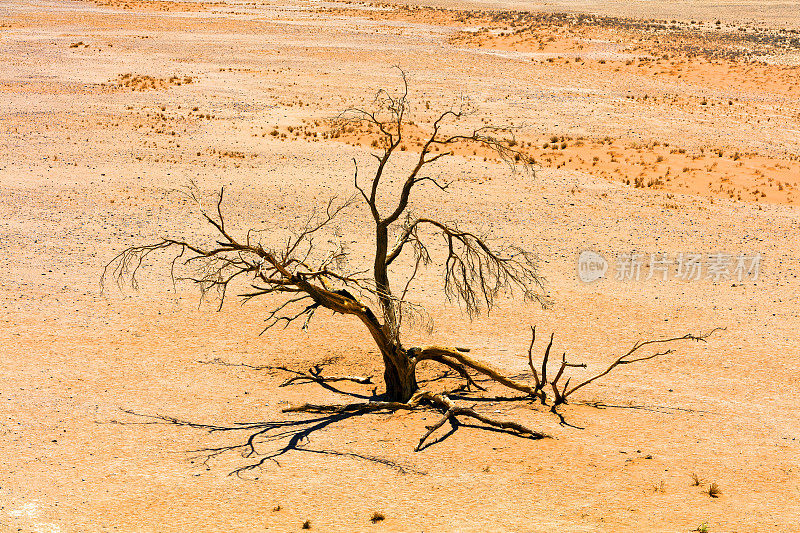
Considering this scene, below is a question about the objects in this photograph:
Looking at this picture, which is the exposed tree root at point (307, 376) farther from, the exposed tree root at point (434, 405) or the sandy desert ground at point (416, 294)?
the exposed tree root at point (434, 405)

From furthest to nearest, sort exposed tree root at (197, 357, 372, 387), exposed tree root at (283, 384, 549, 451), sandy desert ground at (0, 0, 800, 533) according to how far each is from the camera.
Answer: exposed tree root at (197, 357, 372, 387)
exposed tree root at (283, 384, 549, 451)
sandy desert ground at (0, 0, 800, 533)

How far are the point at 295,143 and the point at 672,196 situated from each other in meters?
14.7

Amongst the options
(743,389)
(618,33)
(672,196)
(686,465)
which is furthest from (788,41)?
(686,465)

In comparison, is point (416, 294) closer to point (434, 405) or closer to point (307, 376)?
point (307, 376)

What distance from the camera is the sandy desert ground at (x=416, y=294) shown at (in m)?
13.1

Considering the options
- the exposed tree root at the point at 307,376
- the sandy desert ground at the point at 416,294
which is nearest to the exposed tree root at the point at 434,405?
the sandy desert ground at the point at 416,294

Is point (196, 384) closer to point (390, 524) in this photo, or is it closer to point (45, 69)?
point (390, 524)

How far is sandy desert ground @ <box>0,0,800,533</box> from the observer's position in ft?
43.1

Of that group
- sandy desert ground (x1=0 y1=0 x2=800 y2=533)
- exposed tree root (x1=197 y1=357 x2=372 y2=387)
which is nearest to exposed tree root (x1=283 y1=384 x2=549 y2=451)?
sandy desert ground (x1=0 y1=0 x2=800 y2=533)

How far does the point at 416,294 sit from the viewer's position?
862 inches

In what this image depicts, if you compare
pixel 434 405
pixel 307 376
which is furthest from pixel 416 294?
pixel 434 405

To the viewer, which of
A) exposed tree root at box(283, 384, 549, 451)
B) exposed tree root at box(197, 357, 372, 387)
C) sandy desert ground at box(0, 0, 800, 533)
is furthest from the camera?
exposed tree root at box(197, 357, 372, 387)

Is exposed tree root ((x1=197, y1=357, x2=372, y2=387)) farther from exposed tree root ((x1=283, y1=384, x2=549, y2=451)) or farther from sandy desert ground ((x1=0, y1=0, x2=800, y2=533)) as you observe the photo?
exposed tree root ((x1=283, y1=384, x2=549, y2=451))

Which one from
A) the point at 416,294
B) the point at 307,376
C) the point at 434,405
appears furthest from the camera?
the point at 416,294
